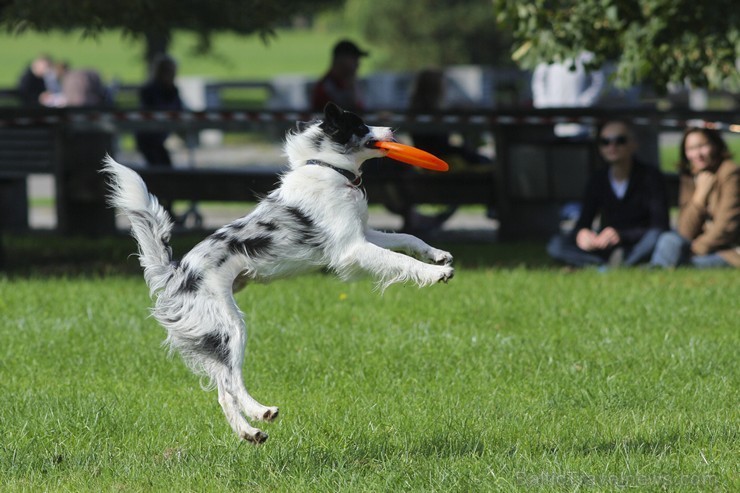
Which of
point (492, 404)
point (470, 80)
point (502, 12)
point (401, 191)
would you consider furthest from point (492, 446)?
point (470, 80)

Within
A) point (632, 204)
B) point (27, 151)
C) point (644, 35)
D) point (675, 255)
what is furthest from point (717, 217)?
point (27, 151)

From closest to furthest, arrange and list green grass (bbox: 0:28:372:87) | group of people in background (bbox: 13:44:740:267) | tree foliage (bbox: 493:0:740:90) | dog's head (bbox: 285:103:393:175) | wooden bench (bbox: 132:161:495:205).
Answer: dog's head (bbox: 285:103:393:175)
tree foliage (bbox: 493:0:740:90)
group of people in background (bbox: 13:44:740:267)
wooden bench (bbox: 132:161:495:205)
green grass (bbox: 0:28:372:87)

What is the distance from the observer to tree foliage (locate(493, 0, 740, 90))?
31.2ft

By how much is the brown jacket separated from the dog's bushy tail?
21.2 ft

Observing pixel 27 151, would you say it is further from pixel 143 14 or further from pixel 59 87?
pixel 59 87

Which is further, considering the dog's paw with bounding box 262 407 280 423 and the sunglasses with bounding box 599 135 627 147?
the sunglasses with bounding box 599 135 627 147

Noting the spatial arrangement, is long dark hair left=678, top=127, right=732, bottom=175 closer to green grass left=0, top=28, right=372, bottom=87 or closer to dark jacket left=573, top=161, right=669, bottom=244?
dark jacket left=573, top=161, right=669, bottom=244

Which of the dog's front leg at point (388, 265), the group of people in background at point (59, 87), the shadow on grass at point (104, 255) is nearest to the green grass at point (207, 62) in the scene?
the group of people in background at point (59, 87)

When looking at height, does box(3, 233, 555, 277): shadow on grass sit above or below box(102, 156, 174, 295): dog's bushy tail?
below

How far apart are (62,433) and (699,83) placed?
6282 mm

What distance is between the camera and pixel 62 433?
566 centimetres

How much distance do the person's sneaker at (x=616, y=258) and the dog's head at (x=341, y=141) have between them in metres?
5.81

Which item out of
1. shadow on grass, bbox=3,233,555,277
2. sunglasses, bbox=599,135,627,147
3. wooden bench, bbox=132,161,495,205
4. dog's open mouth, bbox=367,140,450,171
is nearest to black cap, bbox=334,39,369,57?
wooden bench, bbox=132,161,495,205

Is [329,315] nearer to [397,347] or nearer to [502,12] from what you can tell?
[397,347]
